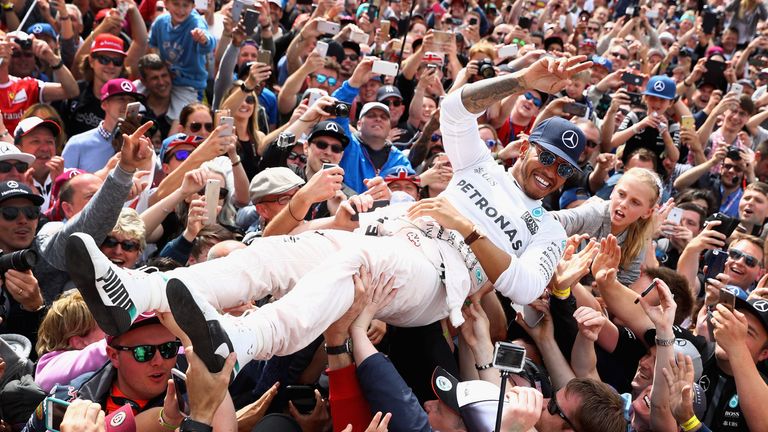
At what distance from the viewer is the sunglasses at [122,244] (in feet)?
16.2

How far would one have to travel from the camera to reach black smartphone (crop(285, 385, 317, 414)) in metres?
3.90

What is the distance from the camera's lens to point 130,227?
5027 millimetres

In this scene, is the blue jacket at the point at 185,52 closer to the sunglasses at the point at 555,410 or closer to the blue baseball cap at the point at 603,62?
the blue baseball cap at the point at 603,62

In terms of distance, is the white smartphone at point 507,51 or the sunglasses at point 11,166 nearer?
the sunglasses at point 11,166

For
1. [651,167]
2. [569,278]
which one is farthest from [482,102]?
[651,167]

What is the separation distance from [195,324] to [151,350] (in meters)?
0.64

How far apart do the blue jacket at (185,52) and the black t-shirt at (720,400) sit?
5639mm

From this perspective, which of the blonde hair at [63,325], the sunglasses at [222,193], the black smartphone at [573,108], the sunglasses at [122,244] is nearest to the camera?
the blonde hair at [63,325]

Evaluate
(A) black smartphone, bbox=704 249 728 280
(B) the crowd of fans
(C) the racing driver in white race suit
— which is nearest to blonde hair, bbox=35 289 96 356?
(B) the crowd of fans

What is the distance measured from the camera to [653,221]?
5.92 m

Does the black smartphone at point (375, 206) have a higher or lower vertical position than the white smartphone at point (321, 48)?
higher

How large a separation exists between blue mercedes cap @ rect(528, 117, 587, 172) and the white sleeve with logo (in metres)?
0.32

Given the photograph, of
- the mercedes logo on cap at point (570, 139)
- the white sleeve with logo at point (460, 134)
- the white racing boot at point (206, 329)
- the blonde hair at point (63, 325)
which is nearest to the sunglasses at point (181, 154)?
the blonde hair at point (63, 325)

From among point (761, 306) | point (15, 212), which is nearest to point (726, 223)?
point (761, 306)
